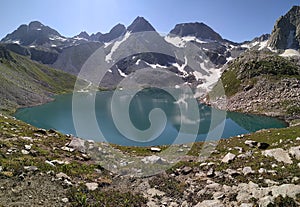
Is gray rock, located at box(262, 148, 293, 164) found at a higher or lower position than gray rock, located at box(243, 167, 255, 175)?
higher

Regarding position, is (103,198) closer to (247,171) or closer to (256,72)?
(247,171)

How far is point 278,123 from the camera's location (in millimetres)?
64500

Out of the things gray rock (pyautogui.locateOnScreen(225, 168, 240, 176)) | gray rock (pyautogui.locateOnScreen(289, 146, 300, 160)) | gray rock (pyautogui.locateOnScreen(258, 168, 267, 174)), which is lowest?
gray rock (pyautogui.locateOnScreen(225, 168, 240, 176))

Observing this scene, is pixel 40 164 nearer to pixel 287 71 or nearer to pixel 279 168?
pixel 279 168

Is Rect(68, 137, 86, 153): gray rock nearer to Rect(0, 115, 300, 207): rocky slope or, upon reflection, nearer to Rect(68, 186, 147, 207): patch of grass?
Rect(0, 115, 300, 207): rocky slope

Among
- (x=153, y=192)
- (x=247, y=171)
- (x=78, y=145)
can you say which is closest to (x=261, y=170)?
(x=247, y=171)

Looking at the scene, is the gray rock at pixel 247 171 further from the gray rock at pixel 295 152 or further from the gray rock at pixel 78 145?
the gray rock at pixel 78 145

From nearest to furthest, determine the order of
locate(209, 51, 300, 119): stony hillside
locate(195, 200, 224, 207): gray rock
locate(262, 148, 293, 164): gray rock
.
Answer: locate(195, 200, 224, 207): gray rock → locate(262, 148, 293, 164): gray rock → locate(209, 51, 300, 119): stony hillside

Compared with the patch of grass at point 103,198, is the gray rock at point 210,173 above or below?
above

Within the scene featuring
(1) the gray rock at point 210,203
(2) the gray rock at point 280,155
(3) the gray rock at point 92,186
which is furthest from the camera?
(2) the gray rock at point 280,155

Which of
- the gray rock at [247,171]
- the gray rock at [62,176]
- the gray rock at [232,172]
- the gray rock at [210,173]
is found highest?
the gray rock at [247,171]

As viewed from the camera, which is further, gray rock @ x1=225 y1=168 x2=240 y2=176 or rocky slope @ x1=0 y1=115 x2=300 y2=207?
gray rock @ x1=225 y1=168 x2=240 y2=176

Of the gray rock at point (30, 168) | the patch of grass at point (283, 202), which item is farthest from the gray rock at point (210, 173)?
the gray rock at point (30, 168)

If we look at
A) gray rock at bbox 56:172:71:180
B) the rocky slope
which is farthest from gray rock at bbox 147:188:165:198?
gray rock at bbox 56:172:71:180
